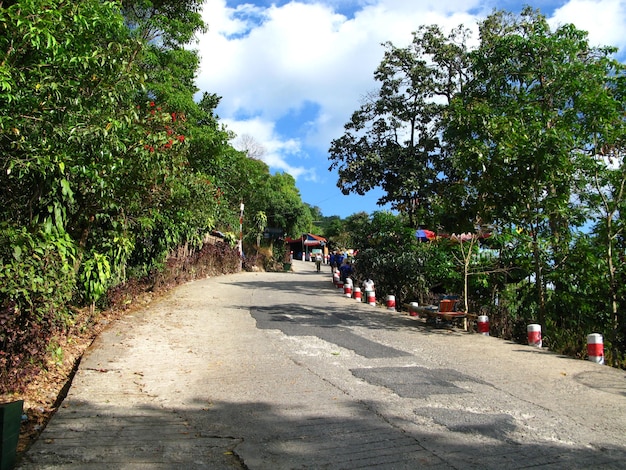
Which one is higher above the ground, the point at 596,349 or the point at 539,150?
the point at 539,150

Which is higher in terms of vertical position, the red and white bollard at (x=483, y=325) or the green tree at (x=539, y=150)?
the green tree at (x=539, y=150)

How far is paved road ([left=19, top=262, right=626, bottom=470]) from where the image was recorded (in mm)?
3920

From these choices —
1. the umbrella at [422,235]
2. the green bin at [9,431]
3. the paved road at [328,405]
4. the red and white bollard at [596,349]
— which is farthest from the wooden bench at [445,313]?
the green bin at [9,431]

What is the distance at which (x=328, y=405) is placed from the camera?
17.0 ft

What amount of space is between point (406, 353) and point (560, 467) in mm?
4086

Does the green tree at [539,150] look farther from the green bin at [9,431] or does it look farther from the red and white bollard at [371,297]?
the green bin at [9,431]

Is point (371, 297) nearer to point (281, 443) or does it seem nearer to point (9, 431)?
point (281, 443)

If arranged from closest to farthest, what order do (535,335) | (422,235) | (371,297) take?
(535,335) < (371,297) < (422,235)

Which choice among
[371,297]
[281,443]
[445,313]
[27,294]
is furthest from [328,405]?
[371,297]

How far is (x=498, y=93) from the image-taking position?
12.7m

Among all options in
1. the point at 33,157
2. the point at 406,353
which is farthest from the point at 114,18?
the point at 406,353

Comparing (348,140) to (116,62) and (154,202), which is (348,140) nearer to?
(154,202)

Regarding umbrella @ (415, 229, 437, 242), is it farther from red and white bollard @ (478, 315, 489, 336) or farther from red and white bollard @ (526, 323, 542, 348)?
red and white bollard @ (526, 323, 542, 348)

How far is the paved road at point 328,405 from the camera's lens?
12.9 feet
